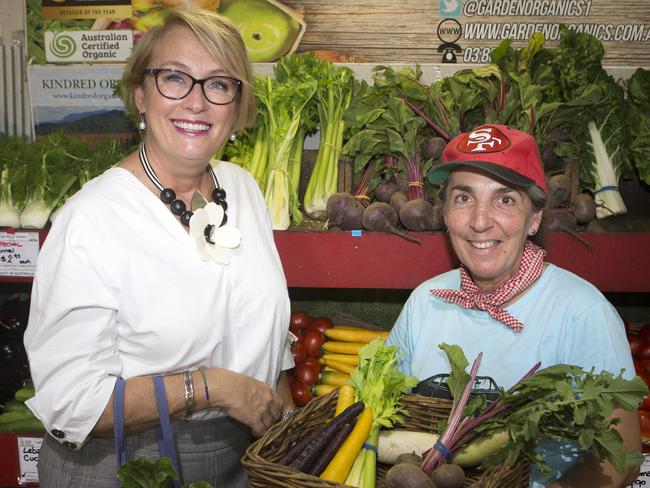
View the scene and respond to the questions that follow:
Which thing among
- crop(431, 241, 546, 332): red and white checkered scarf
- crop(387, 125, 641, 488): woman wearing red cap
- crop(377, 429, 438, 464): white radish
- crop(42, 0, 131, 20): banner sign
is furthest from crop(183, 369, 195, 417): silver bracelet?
crop(42, 0, 131, 20): banner sign

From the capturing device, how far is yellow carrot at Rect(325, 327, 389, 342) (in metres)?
3.41

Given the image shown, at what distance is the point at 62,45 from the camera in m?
3.52

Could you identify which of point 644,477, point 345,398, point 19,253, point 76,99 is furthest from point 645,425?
point 76,99

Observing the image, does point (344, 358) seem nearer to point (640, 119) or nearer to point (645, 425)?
point (645, 425)

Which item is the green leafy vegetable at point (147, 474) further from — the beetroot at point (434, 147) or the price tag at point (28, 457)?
the beetroot at point (434, 147)

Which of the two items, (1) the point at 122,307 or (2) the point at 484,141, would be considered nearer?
(1) the point at 122,307

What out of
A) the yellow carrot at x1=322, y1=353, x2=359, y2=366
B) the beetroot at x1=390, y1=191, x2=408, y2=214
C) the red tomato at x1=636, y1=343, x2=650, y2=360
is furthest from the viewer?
the yellow carrot at x1=322, y1=353, x2=359, y2=366

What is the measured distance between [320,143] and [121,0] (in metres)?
1.34

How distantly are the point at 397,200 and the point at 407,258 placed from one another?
339 mm

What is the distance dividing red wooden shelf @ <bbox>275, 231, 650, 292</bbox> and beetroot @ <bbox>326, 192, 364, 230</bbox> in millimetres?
121

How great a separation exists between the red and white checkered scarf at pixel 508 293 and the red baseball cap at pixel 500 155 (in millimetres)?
204

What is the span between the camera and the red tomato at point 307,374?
3.39 metres

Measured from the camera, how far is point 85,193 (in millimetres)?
1727

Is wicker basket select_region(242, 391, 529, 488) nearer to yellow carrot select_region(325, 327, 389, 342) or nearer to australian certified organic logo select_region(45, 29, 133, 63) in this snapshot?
yellow carrot select_region(325, 327, 389, 342)
